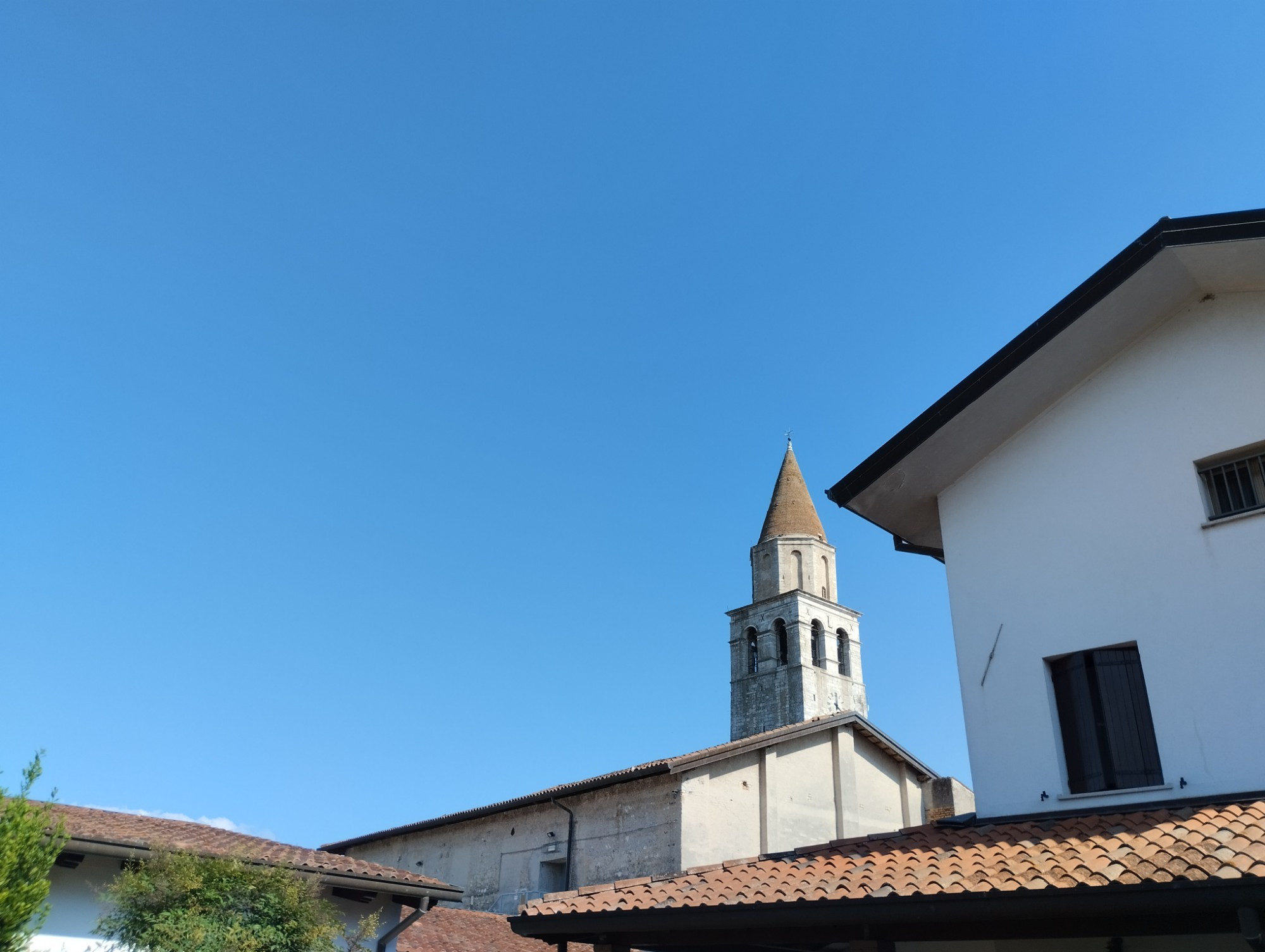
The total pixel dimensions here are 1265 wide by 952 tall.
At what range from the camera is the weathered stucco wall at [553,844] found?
19.2 m

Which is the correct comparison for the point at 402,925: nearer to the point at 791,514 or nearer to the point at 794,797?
the point at 794,797

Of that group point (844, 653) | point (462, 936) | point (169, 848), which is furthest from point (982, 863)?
point (844, 653)

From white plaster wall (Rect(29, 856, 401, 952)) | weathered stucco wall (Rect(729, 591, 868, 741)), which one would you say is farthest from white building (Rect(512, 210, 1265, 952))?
weathered stucco wall (Rect(729, 591, 868, 741))

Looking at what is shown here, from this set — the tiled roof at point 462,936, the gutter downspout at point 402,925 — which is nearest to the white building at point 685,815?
the tiled roof at point 462,936

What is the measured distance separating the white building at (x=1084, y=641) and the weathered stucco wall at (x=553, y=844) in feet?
31.8

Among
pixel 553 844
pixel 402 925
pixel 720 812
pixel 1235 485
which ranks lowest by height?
pixel 402 925

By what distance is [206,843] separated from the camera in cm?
1239

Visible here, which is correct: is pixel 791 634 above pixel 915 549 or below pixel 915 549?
above

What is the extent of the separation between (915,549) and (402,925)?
8551 mm

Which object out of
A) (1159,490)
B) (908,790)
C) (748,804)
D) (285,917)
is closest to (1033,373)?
(1159,490)

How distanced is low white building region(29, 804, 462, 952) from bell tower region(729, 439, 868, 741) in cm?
3887

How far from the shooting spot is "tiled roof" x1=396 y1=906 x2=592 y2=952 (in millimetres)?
15680

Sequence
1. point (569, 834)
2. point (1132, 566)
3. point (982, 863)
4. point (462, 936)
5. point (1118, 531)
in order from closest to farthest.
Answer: point (982, 863), point (1132, 566), point (1118, 531), point (462, 936), point (569, 834)

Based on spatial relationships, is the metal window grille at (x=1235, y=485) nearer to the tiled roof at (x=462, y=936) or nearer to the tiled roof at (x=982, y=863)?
the tiled roof at (x=982, y=863)
